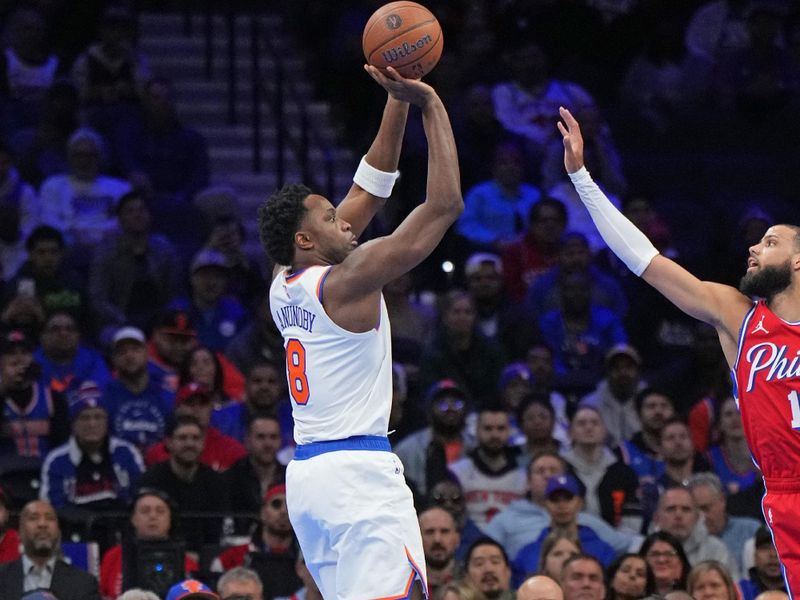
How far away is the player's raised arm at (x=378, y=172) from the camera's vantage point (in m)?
7.55

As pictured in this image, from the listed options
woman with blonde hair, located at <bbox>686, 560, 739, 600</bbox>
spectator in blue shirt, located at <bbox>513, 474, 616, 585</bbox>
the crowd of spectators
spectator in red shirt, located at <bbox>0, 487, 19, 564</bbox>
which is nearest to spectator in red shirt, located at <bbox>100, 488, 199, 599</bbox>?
the crowd of spectators

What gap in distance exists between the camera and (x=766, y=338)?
279 inches

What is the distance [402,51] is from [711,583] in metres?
4.60

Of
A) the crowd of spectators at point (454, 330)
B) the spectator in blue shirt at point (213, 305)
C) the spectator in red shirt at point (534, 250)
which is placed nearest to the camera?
the crowd of spectators at point (454, 330)

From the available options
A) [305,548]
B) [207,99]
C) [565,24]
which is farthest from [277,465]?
[565,24]

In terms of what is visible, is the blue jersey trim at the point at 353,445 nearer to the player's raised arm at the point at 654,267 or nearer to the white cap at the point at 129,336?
the player's raised arm at the point at 654,267

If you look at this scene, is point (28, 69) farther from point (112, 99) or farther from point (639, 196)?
point (639, 196)

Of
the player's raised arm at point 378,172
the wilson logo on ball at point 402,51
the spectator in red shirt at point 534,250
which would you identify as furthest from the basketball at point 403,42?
the spectator in red shirt at point 534,250

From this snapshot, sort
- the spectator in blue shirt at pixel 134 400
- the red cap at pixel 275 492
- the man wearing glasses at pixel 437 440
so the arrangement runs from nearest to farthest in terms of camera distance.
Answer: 1. the red cap at pixel 275 492
2. the man wearing glasses at pixel 437 440
3. the spectator in blue shirt at pixel 134 400

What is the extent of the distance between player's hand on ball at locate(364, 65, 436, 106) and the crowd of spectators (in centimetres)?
330

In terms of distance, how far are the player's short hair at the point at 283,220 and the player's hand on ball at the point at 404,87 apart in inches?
22.5

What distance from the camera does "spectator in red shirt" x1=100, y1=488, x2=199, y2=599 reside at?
34.3 feet

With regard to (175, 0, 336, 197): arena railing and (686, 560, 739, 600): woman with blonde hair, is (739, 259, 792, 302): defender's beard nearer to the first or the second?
(686, 560, 739, 600): woman with blonde hair

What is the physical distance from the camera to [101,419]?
11.4m
